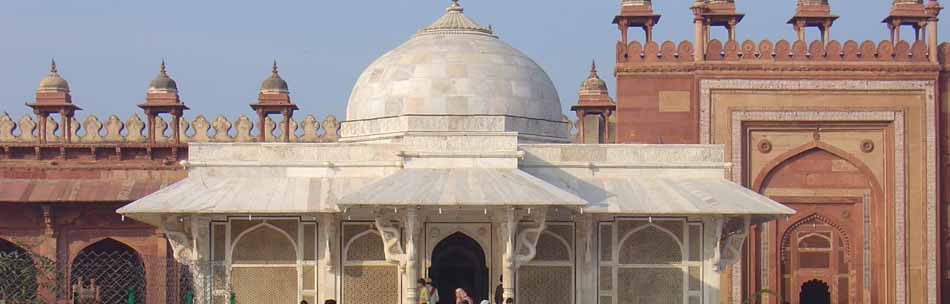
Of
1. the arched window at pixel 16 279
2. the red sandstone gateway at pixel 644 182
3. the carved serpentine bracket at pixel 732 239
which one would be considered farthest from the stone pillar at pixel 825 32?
the arched window at pixel 16 279

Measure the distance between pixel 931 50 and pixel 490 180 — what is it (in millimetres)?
9080

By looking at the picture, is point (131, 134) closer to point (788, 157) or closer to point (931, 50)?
point (788, 157)

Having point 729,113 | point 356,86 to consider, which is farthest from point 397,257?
point 729,113

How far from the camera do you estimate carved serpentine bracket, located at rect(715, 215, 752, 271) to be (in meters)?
19.7

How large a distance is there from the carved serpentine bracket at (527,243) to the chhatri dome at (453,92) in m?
1.87

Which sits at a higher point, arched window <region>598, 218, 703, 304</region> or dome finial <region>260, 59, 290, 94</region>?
dome finial <region>260, 59, 290, 94</region>

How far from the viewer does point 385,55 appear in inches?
859

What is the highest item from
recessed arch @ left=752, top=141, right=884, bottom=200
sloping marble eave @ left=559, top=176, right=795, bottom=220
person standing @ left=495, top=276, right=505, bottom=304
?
recessed arch @ left=752, top=141, right=884, bottom=200

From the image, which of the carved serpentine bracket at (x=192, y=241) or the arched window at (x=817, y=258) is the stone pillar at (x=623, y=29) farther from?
the carved serpentine bracket at (x=192, y=241)

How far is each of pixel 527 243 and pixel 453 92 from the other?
9.16ft

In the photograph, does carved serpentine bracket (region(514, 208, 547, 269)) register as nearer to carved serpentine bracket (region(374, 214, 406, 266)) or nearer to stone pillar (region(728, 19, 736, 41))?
carved serpentine bracket (region(374, 214, 406, 266))

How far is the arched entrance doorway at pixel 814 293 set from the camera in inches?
1003

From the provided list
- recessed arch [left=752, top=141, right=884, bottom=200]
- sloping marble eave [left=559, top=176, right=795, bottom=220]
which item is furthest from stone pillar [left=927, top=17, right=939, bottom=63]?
sloping marble eave [left=559, top=176, right=795, bottom=220]

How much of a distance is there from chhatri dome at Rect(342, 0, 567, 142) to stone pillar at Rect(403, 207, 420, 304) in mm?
1985
